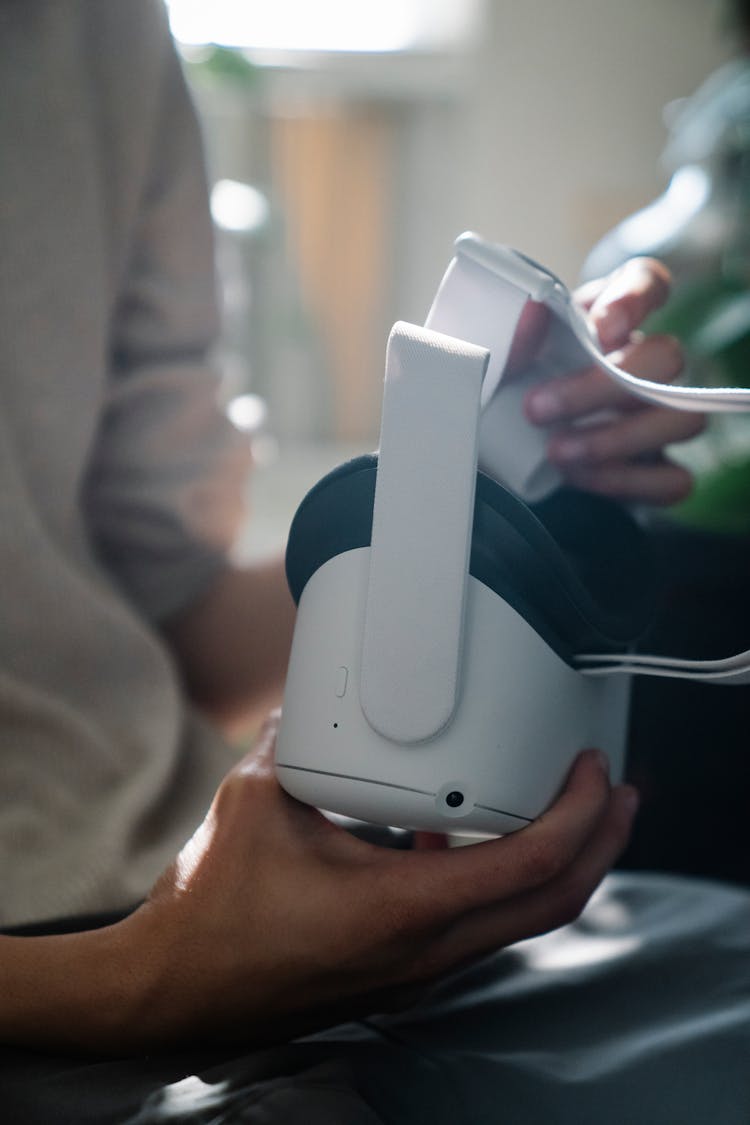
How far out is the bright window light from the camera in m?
2.22

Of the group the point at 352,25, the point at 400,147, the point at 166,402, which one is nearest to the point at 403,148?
the point at 400,147

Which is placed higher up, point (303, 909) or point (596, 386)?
point (596, 386)

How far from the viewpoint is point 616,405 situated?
0.44 meters

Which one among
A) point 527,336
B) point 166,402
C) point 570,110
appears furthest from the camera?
point 570,110

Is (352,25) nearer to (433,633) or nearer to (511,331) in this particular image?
(511,331)

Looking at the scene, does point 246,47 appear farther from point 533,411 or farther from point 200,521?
point 533,411

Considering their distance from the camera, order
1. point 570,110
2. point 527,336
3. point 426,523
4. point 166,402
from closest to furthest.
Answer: point 426,523 < point 527,336 < point 166,402 < point 570,110

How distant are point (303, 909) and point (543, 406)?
217 mm

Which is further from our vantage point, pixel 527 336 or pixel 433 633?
pixel 527 336

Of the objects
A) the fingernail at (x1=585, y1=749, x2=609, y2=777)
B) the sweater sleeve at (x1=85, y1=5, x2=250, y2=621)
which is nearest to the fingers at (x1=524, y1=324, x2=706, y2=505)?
the fingernail at (x1=585, y1=749, x2=609, y2=777)

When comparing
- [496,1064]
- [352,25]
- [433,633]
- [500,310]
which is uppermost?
[352,25]

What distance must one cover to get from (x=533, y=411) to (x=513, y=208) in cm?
208

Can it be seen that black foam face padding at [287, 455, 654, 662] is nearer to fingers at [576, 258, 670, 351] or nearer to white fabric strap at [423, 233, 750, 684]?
white fabric strap at [423, 233, 750, 684]

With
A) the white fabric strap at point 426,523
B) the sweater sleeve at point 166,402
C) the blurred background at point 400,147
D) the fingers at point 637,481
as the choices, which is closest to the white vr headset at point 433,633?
the white fabric strap at point 426,523
